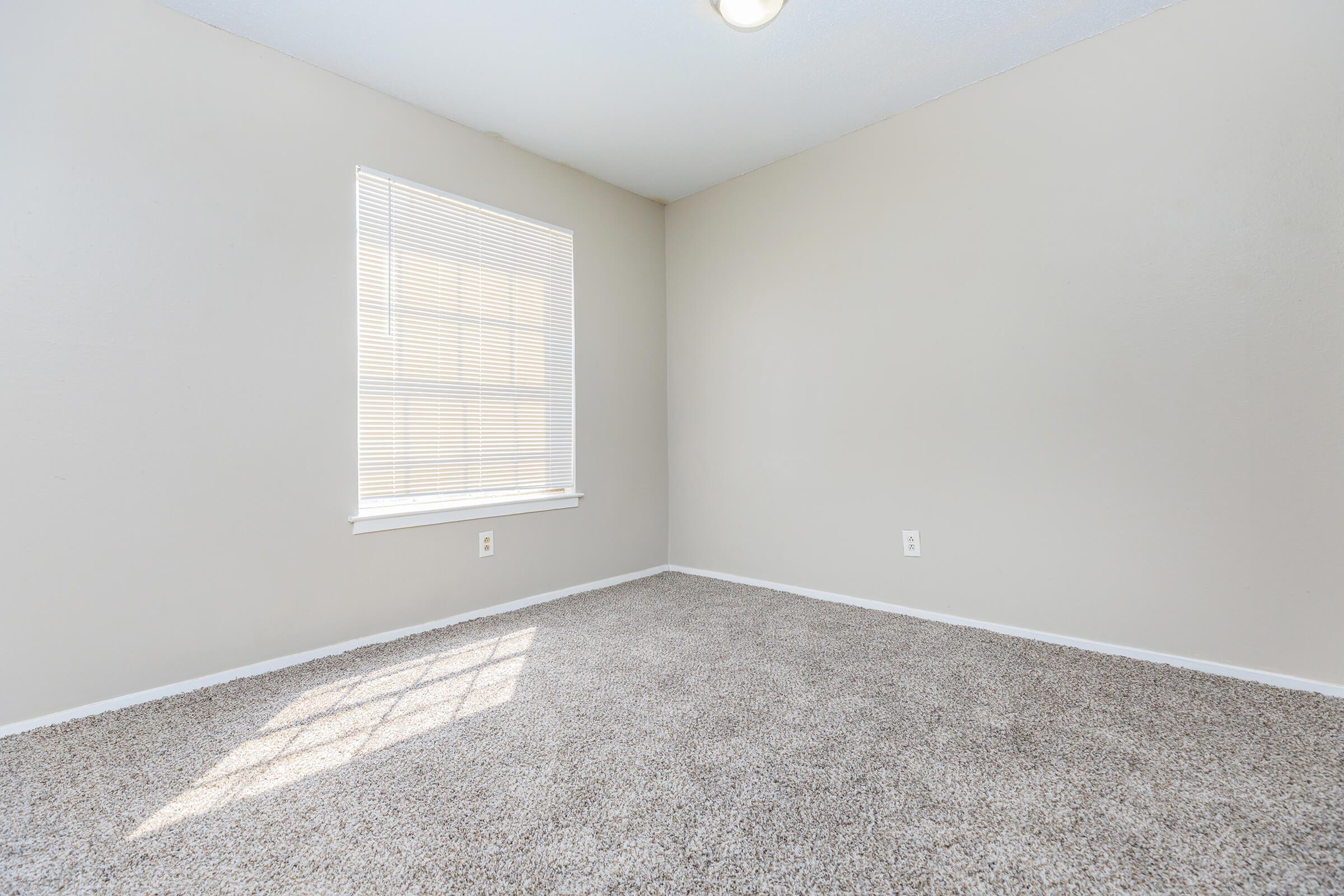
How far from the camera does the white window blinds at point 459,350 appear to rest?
2.52 metres

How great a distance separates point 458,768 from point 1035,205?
291 cm

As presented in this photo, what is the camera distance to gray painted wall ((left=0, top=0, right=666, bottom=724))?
5.81 feet

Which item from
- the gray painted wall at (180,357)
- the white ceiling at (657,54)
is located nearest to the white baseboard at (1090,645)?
the gray painted wall at (180,357)

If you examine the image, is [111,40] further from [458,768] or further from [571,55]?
[458,768]

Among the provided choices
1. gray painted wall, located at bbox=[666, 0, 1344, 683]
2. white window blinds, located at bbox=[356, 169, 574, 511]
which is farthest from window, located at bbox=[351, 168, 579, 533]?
gray painted wall, located at bbox=[666, 0, 1344, 683]

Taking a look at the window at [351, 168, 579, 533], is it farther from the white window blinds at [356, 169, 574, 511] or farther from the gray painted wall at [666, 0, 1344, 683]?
the gray painted wall at [666, 0, 1344, 683]

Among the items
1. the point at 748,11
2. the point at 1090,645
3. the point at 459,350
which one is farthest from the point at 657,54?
the point at 1090,645

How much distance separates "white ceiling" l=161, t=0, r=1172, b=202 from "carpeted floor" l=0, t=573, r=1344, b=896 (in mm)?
2368

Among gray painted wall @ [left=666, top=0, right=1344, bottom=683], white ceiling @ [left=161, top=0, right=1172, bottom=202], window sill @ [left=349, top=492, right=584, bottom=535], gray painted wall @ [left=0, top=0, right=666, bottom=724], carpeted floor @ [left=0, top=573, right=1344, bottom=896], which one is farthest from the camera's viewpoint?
window sill @ [left=349, top=492, right=584, bottom=535]

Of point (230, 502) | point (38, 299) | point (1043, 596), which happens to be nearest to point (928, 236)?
point (1043, 596)

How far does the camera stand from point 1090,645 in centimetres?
231

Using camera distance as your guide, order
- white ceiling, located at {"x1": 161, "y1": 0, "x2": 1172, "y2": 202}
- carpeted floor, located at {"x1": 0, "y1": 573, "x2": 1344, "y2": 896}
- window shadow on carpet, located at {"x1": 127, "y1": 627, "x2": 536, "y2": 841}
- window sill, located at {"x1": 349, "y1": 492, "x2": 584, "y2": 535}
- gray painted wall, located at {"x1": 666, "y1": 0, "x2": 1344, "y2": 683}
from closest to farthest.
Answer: carpeted floor, located at {"x1": 0, "y1": 573, "x2": 1344, "y2": 896}
window shadow on carpet, located at {"x1": 127, "y1": 627, "x2": 536, "y2": 841}
gray painted wall, located at {"x1": 666, "y1": 0, "x2": 1344, "y2": 683}
white ceiling, located at {"x1": 161, "y1": 0, "x2": 1172, "y2": 202}
window sill, located at {"x1": 349, "y1": 492, "x2": 584, "y2": 535}

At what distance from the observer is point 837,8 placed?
207 centimetres

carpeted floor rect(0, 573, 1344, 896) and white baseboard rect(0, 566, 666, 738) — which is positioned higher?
white baseboard rect(0, 566, 666, 738)
